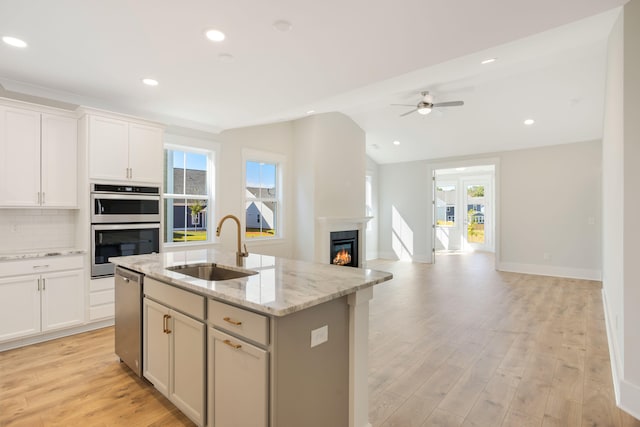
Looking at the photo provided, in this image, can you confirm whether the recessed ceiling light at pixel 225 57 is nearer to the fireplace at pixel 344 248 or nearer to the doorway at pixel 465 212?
the fireplace at pixel 344 248

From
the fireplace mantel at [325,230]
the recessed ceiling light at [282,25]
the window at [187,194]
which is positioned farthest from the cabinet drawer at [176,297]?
the fireplace mantel at [325,230]

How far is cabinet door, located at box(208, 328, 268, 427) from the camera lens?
4.88ft

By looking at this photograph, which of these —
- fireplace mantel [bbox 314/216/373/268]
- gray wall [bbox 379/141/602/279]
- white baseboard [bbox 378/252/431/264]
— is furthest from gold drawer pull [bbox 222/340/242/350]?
white baseboard [bbox 378/252/431/264]

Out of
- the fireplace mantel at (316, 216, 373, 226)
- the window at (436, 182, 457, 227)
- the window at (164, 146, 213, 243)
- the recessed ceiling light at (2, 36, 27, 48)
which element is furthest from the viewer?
the window at (436, 182, 457, 227)

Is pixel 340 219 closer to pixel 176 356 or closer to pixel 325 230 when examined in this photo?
pixel 325 230

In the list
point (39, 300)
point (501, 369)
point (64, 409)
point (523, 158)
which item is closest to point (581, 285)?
point (523, 158)

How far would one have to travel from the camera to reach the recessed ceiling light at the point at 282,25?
221cm

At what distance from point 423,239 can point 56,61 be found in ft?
25.6

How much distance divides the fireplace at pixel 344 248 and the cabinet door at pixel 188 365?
14.4 feet

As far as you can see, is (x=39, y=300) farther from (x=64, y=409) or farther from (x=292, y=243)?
(x=292, y=243)

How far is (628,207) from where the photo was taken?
2.22 meters

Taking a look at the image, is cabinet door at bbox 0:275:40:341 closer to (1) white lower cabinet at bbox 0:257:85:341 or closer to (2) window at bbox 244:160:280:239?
(1) white lower cabinet at bbox 0:257:85:341

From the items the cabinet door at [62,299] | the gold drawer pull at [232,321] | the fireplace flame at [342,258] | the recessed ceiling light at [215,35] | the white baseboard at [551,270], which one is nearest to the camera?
the gold drawer pull at [232,321]

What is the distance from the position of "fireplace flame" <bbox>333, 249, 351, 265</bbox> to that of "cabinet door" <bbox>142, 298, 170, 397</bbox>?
4.37 m
